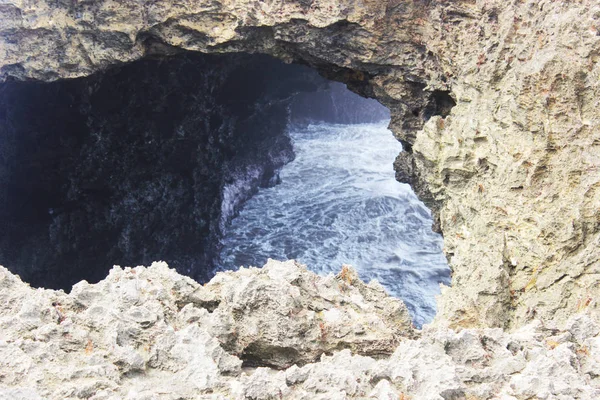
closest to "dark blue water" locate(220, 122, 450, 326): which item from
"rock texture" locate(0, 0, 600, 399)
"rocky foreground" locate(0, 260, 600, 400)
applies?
"rock texture" locate(0, 0, 600, 399)

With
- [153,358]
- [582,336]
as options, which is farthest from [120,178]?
[582,336]

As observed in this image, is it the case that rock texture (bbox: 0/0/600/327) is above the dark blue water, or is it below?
above

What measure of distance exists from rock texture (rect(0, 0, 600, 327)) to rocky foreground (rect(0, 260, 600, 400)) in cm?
147

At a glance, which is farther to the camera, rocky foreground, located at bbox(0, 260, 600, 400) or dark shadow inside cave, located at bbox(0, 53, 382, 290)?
dark shadow inside cave, located at bbox(0, 53, 382, 290)

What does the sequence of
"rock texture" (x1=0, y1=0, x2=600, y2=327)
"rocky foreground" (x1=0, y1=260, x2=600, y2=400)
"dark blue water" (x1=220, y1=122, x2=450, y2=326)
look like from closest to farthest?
"rocky foreground" (x1=0, y1=260, x2=600, y2=400)
"rock texture" (x1=0, y1=0, x2=600, y2=327)
"dark blue water" (x1=220, y1=122, x2=450, y2=326)

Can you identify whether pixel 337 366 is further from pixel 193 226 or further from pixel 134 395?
pixel 193 226

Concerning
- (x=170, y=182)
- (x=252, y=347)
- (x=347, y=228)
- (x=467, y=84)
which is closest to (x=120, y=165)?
(x=170, y=182)

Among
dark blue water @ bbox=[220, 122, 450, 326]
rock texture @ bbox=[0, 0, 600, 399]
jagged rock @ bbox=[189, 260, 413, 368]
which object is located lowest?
dark blue water @ bbox=[220, 122, 450, 326]

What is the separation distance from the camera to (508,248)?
6.40m

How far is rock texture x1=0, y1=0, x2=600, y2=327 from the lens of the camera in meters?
5.92

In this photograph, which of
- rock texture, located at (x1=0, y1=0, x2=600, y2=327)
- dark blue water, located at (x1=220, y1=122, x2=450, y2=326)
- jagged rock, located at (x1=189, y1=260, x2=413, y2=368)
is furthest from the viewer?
dark blue water, located at (x1=220, y1=122, x2=450, y2=326)

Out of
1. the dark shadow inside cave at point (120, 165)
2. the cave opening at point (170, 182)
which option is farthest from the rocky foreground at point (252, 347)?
the dark shadow inside cave at point (120, 165)

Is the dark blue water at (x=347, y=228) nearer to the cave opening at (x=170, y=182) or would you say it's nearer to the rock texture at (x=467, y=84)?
the cave opening at (x=170, y=182)

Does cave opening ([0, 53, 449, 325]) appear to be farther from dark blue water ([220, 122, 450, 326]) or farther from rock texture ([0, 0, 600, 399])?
rock texture ([0, 0, 600, 399])
